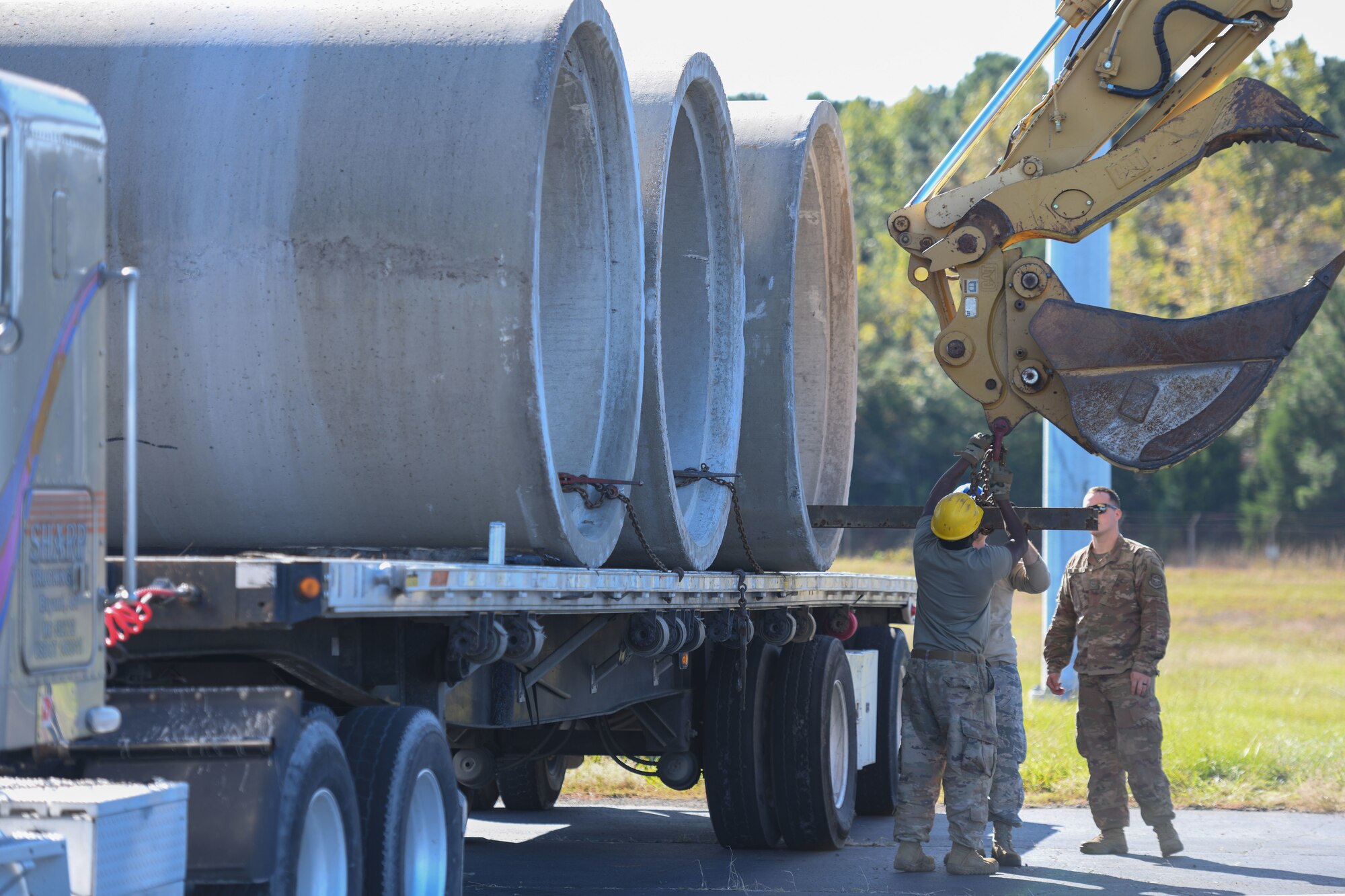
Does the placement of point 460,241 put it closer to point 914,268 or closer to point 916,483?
point 914,268

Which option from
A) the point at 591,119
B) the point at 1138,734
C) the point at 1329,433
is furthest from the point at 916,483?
the point at 591,119

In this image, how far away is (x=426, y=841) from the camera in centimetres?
592

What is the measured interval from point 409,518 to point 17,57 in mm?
2046

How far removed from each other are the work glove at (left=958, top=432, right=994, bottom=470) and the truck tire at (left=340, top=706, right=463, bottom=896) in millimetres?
4033

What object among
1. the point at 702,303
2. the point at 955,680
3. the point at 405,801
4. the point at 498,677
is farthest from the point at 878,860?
the point at 405,801

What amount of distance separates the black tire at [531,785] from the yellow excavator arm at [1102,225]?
4.08m

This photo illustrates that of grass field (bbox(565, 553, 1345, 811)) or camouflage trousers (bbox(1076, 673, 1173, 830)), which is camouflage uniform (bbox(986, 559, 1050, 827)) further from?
grass field (bbox(565, 553, 1345, 811))

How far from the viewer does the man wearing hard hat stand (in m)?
9.18

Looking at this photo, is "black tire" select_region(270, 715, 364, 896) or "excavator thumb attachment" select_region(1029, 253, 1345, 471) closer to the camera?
"black tire" select_region(270, 715, 364, 896)

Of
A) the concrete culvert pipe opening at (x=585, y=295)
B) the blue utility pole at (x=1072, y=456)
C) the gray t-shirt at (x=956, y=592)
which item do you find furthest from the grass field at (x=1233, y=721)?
the concrete culvert pipe opening at (x=585, y=295)

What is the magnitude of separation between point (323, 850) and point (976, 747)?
4.81 m

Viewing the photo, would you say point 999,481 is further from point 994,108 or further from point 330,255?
point 330,255

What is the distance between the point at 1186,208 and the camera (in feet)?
190

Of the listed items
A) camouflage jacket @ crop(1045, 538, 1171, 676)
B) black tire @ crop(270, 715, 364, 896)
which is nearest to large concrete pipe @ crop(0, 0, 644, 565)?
black tire @ crop(270, 715, 364, 896)
